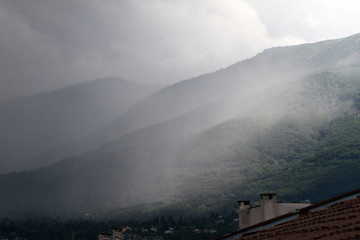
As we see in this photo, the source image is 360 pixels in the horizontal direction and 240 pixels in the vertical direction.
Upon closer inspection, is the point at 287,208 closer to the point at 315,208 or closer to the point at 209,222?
the point at 315,208

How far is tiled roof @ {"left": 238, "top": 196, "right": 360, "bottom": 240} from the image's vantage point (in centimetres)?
1340

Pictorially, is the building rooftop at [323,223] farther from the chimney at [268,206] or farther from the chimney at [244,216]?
the chimney at [244,216]

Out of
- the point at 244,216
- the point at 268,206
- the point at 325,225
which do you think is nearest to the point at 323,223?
the point at 325,225

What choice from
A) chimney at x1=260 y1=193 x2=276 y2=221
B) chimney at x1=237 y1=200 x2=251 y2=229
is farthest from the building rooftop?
chimney at x1=237 y1=200 x2=251 y2=229

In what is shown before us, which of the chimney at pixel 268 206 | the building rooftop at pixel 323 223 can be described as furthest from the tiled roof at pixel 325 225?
the chimney at pixel 268 206

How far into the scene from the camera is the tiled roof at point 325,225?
13.4 metres

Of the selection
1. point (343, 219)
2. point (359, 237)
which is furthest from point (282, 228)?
point (359, 237)

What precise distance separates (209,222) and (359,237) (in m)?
185

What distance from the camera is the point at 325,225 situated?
15.3 meters

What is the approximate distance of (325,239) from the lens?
13.2 meters

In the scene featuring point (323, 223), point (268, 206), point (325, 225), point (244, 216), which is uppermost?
point (268, 206)

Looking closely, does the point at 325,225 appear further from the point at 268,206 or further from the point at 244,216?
the point at 244,216

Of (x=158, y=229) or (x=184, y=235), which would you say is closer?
(x=184, y=235)

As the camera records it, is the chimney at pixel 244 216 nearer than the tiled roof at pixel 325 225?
No
